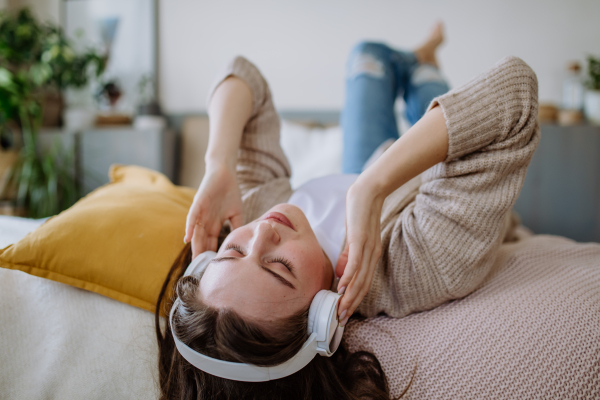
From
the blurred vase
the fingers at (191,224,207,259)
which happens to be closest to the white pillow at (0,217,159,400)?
the fingers at (191,224,207,259)

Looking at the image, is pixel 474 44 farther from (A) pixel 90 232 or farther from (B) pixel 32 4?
(B) pixel 32 4

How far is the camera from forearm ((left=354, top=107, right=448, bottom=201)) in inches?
25.9

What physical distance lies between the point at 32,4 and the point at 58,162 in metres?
1.40

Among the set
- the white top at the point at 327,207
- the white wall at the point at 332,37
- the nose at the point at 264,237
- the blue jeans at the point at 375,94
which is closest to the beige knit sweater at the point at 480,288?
the white top at the point at 327,207

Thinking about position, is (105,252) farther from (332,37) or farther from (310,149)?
(332,37)

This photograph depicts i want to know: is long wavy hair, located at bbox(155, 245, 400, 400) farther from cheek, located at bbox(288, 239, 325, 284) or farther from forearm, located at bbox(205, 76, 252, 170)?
forearm, located at bbox(205, 76, 252, 170)

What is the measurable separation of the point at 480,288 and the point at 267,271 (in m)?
0.43

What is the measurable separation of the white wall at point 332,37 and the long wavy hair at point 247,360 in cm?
205

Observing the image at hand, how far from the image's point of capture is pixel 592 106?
1911 mm

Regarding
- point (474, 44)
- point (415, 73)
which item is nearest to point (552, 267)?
point (415, 73)

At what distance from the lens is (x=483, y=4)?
2.13m

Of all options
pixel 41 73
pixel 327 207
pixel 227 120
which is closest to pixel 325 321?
pixel 327 207

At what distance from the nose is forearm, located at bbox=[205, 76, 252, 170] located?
0.25m

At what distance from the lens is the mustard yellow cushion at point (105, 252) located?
0.70m
